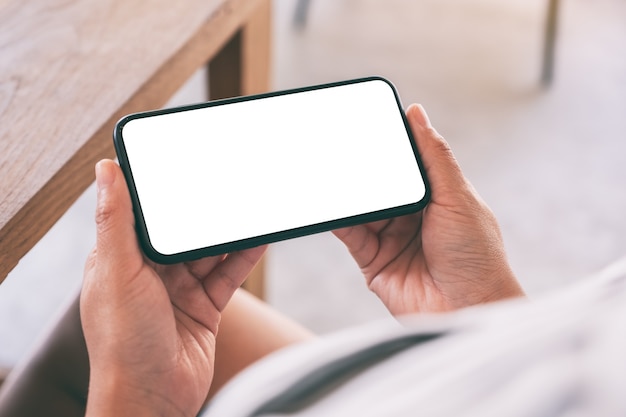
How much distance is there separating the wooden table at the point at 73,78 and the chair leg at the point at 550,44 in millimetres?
1018

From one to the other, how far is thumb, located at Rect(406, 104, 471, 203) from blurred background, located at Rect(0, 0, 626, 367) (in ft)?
1.98

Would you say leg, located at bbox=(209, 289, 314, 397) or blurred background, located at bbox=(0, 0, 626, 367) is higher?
leg, located at bbox=(209, 289, 314, 397)

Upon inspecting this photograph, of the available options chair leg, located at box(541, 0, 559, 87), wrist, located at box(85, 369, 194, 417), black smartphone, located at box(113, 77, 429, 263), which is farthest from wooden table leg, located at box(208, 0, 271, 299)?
chair leg, located at box(541, 0, 559, 87)

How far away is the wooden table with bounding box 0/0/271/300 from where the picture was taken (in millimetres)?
417

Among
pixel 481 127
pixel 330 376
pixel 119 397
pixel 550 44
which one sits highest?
pixel 330 376

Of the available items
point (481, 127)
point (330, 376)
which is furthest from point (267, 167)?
point (481, 127)

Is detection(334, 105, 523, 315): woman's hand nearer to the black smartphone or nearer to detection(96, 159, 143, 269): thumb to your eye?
the black smartphone

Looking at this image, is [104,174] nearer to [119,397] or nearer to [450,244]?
[119,397]

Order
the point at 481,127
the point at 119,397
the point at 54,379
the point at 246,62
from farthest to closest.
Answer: the point at 481,127 < the point at 246,62 < the point at 54,379 < the point at 119,397

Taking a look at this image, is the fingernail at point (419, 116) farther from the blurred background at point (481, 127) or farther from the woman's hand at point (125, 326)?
the blurred background at point (481, 127)

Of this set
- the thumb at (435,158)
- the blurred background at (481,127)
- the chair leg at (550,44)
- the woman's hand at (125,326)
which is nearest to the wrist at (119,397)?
the woman's hand at (125,326)

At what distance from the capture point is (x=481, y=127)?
53.6 inches

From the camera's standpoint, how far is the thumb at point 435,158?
0.48 meters

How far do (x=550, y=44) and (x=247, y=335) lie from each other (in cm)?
114
